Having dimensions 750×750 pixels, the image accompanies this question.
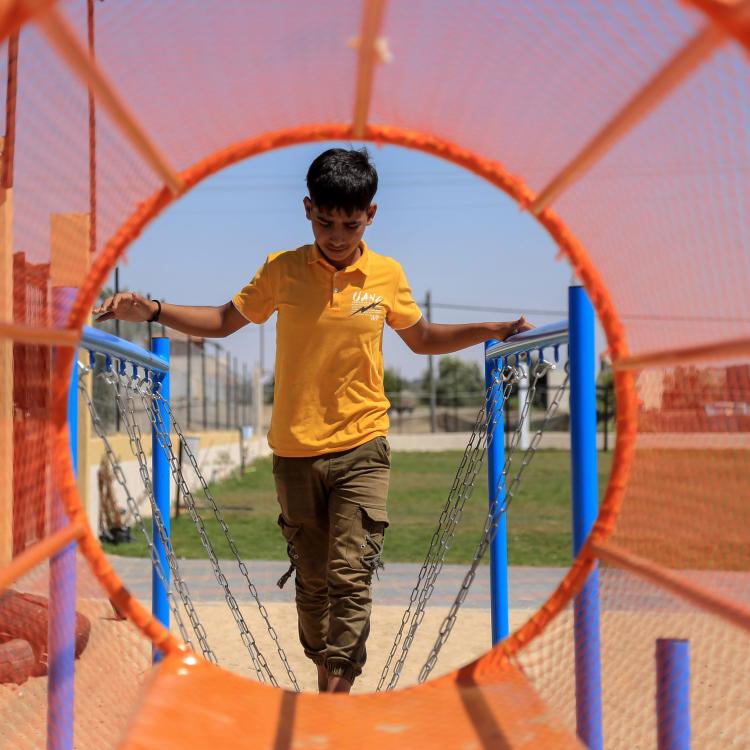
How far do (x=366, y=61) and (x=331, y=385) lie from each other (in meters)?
1.31

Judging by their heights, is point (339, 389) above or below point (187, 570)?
above

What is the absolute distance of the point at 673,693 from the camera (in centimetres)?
199

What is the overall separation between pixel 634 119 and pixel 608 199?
375 millimetres

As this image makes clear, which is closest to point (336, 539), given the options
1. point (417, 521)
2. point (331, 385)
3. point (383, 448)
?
point (383, 448)

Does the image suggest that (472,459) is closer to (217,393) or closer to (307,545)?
(307,545)

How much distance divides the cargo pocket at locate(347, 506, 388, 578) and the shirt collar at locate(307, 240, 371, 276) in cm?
82

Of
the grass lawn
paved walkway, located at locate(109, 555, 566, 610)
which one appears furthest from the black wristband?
the grass lawn

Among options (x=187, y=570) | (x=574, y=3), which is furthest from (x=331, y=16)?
(x=187, y=570)

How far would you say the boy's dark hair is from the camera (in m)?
2.92

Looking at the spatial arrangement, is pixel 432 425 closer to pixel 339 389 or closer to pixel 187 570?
pixel 187 570

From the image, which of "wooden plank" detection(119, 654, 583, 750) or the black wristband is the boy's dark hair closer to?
the black wristband

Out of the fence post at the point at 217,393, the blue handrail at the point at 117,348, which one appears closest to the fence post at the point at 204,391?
the fence post at the point at 217,393

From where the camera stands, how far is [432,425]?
113ft

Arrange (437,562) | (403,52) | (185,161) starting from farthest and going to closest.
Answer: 1. (437,562)
2. (185,161)
3. (403,52)
